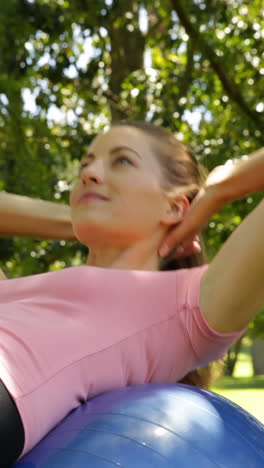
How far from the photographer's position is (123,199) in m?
2.28

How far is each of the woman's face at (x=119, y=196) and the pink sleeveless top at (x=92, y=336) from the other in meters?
0.26

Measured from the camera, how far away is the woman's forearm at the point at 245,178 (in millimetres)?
1958

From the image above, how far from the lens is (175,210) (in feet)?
7.81

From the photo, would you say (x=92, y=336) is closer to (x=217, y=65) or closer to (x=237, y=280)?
(x=237, y=280)

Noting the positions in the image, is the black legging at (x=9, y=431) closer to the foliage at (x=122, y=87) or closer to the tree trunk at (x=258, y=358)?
the foliage at (x=122, y=87)

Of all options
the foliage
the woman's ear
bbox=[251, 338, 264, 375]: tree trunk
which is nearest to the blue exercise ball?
the woman's ear

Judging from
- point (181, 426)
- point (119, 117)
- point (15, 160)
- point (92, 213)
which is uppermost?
point (119, 117)

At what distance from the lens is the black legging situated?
63.2 inches

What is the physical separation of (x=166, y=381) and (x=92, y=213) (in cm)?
53

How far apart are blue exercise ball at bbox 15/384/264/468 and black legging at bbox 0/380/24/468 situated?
1.3 inches

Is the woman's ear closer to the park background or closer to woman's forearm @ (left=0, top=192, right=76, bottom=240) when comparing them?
woman's forearm @ (left=0, top=192, right=76, bottom=240)

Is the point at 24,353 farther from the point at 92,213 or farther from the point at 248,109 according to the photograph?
the point at 248,109

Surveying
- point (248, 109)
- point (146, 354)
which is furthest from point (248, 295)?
point (248, 109)

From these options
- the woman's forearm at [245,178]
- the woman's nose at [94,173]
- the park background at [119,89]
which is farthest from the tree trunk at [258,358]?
the woman's forearm at [245,178]
